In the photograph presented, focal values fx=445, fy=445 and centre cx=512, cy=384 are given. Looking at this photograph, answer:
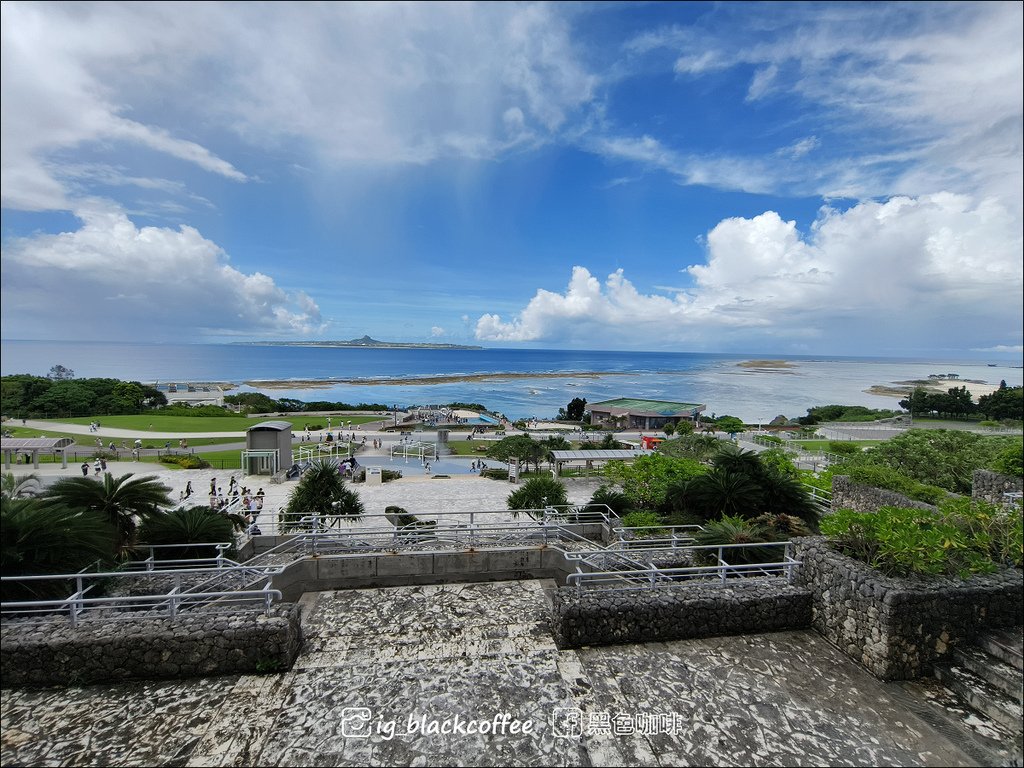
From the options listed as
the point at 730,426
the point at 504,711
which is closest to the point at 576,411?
the point at 730,426

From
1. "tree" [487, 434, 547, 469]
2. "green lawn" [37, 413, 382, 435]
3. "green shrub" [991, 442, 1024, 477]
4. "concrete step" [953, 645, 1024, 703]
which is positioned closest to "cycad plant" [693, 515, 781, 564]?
"concrete step" [953, 645, 1024, 703]

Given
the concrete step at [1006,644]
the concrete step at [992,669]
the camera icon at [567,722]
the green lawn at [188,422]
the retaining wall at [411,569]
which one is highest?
the concrete step at [1006,644]

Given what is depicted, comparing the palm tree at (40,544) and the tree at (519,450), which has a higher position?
the palm tree at (40,544)

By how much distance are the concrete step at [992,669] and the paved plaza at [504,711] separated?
2.57ft

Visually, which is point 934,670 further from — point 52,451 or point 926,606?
point 52,451

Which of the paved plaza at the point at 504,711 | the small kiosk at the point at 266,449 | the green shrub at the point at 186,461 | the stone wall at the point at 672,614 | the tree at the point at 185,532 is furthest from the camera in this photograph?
the green shrub at the point at 186,461

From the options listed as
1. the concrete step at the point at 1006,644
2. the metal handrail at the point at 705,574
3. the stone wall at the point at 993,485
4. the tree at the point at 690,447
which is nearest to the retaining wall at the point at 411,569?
the metal handrail at the point at 705,574

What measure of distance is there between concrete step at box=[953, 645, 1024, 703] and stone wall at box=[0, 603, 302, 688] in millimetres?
7865

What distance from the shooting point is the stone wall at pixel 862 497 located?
10.3m

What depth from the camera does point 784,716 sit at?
4703 millimetres

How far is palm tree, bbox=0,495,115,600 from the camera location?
20.4ft

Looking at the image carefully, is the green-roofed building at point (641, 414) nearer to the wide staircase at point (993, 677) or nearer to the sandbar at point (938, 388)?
the wide staircase at point (993, 677)

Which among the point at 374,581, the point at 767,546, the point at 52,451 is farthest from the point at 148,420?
the point at 767,546

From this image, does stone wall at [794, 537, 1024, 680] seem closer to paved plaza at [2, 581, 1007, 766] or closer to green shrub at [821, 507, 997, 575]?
green shrub at [821, 507, 997, 575]
